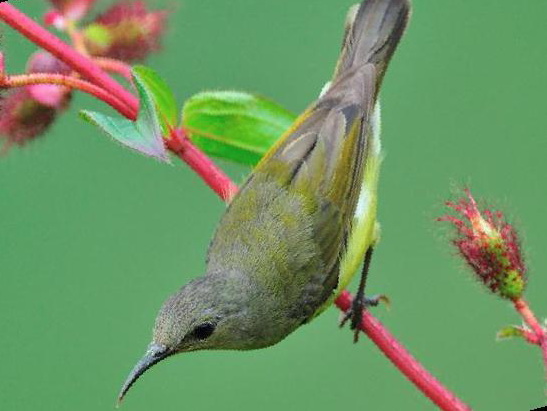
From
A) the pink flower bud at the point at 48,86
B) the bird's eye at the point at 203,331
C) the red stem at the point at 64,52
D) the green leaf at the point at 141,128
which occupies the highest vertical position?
the pink flower bud at the point at 48,86

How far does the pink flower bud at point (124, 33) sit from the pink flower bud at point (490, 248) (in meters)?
0.73

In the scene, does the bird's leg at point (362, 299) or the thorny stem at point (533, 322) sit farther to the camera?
the bird's leg at point (362, 299)

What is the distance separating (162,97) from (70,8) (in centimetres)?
29

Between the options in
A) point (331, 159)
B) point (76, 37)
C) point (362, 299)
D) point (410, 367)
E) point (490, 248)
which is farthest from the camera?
point (331, 159)

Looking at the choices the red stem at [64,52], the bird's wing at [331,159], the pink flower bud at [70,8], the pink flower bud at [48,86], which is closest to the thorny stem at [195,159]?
the red stem at [64,52]

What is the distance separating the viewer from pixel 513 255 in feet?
4.88

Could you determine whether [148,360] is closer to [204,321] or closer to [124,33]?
[204,321]

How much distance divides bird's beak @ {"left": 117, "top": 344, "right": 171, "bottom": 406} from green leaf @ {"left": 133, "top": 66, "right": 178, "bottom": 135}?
40cm

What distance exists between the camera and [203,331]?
1.81 metres

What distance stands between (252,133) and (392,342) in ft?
2.06

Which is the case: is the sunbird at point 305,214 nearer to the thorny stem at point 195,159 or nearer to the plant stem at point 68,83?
the thorny stem at point 195,159

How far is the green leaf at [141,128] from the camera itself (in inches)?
51.7

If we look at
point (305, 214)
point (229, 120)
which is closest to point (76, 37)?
point (229, 120)

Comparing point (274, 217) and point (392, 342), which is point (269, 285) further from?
point (392, 342)
